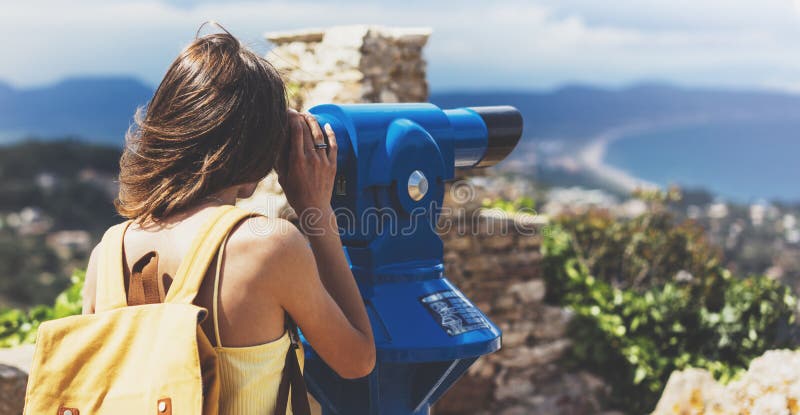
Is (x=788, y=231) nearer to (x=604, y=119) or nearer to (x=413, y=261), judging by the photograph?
(x=413, y=261)

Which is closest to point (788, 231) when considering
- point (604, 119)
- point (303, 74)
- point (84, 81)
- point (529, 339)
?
point (529, 339)

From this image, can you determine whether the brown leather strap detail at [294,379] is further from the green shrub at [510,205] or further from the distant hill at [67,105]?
the distant hill at [67,105]

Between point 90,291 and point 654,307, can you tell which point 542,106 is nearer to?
point 654,307

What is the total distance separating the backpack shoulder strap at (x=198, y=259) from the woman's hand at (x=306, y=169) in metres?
0.18

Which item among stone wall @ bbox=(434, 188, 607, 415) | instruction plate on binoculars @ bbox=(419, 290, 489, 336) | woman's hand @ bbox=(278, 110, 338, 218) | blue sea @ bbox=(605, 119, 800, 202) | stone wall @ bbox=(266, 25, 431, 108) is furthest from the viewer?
blue sea @ bbox=(605, 119, 800, 202)

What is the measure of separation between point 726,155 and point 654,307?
6339 centimetres

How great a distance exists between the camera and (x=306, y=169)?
144 cm

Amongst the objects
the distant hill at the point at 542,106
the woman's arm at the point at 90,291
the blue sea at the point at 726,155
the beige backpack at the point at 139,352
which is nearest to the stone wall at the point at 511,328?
the distant hill at the point at 542,106

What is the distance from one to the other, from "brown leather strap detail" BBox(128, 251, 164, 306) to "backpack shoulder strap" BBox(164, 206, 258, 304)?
0.03 metres

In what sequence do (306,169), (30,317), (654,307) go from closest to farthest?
1. (306,169)
2. (30,317)
3. (654,307)

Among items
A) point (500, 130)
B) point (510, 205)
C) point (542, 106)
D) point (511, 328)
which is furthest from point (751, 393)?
point (542, 106)

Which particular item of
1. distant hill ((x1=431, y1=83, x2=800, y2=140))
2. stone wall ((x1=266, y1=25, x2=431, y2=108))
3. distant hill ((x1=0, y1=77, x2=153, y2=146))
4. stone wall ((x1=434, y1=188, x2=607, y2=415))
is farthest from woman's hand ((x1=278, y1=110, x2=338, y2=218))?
distant hill ((x1=431, y1=83, x2=800, y2=140))

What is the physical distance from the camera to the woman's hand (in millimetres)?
1433

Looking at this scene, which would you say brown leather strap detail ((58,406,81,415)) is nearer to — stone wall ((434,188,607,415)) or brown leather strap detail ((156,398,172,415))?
brown leather strap detail ((156,398,172,415))
